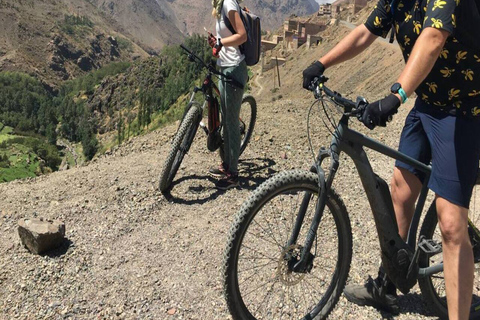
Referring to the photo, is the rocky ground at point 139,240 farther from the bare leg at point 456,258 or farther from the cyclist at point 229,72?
the bare leg at point 456,258

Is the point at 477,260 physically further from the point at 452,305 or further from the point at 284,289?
the point at 284,289

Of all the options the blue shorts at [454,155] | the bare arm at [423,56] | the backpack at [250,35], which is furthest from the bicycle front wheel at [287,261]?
the backpack at [250,35]

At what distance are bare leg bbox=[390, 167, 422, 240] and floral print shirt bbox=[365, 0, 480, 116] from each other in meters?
0.59

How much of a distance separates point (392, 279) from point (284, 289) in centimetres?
83

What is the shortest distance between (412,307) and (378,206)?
117 cm

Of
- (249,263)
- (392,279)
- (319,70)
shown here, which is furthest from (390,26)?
(249,263)

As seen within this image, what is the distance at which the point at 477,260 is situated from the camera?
10.6 feet

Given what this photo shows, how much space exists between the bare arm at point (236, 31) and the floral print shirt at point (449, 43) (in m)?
2.44

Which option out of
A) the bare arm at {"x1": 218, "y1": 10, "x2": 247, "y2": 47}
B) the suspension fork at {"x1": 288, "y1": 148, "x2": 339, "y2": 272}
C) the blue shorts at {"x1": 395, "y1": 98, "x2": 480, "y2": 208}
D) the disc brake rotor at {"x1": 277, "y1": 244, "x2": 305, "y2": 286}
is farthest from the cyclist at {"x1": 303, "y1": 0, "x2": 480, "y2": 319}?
the bare arm at {"x1": 218, "y1": 10, "x2": 247, "y2": 47}

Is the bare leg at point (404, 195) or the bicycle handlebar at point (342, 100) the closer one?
the bicycle handlebar at point (342, 100)

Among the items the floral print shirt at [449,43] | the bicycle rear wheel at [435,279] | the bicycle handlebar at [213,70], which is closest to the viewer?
the floral print shirt at [449,43]

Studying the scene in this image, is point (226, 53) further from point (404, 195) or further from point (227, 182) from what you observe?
point (404, 195)

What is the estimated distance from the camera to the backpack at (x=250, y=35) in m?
5.24

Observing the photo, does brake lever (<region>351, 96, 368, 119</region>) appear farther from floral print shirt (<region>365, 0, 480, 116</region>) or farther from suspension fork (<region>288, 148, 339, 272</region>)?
floral print shirt (<region>365, 0, 480, 116</region>)
